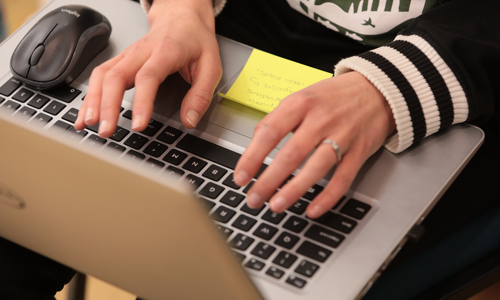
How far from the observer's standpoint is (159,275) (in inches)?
13.6

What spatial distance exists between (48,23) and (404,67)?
0.48m

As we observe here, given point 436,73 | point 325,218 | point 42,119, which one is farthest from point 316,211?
point 42,119

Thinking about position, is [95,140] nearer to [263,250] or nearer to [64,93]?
[64,93]

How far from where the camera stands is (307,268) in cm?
41

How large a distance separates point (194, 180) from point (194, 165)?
22 mm

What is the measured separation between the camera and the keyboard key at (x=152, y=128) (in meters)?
0.55

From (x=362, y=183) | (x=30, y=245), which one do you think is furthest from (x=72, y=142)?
(x=362, y=183)

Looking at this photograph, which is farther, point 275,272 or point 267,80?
point 267,80

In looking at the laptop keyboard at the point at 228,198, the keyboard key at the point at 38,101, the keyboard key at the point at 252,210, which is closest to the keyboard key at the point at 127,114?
the laptop keyboard at the point at 228,198

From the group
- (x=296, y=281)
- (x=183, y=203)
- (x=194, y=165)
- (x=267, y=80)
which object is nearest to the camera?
(x=183, y=203)

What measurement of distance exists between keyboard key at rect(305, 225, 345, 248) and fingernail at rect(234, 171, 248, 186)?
3.3 inches

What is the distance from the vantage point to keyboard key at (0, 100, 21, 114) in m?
Answer: 0.56

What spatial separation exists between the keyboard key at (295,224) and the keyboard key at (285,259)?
3 cm

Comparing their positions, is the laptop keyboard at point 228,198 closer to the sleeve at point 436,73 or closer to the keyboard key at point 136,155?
the keyboard key at point 136,155
